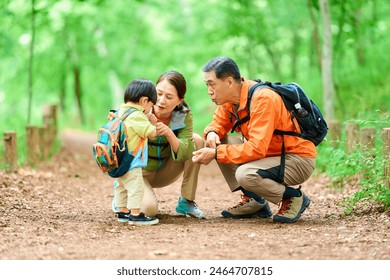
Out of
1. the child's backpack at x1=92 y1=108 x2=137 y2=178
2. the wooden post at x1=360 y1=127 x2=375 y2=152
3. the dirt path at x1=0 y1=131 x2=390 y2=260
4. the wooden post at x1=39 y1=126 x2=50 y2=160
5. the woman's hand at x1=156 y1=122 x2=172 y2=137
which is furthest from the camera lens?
the wooden post at x1=39 y1=126 x2=50 y2=160

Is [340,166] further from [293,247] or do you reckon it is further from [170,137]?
[293,247]

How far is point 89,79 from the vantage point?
90.0 feet

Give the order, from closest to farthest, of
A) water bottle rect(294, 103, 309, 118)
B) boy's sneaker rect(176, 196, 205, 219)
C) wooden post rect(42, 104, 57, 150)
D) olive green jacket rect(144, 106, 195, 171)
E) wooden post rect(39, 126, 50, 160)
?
water bottle rect(294, 103, 309, 118)
olive green jacket rect(144, 106, 195, 171)
boy's sneaker rect(176, 196, 205, 219)
wooden post rect(39, 126, 50, 160)
wooden post rect(42, 104, 57, 150)

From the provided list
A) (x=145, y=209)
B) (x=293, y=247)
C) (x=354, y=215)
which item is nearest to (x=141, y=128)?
(x=145, y=209)

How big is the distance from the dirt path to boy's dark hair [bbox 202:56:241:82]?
4.12 feet

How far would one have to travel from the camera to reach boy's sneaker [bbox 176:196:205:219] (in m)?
5.42

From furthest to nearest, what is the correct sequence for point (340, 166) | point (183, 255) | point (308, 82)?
point (308, 82), point (340, 166), point (183, 255)

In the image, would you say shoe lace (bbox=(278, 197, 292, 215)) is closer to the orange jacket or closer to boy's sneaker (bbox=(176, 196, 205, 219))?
the orange jacket

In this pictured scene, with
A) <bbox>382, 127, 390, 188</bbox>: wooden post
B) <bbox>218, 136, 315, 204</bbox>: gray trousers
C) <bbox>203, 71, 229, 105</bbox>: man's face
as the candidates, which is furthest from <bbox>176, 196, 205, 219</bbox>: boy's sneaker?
<bbox>382, 127, 390, 188</bbox>: wooden post

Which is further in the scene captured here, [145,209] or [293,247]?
[145,209]

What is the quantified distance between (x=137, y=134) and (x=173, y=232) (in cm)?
84

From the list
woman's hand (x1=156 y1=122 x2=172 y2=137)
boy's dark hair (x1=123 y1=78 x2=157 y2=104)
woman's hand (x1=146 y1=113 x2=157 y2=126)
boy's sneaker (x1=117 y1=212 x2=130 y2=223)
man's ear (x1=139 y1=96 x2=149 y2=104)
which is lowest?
boy's sneaker (x1=117 y1=212 x2=130 y2=223)

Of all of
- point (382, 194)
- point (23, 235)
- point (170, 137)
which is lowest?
point (23, 235)

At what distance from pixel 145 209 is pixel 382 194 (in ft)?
6.78
